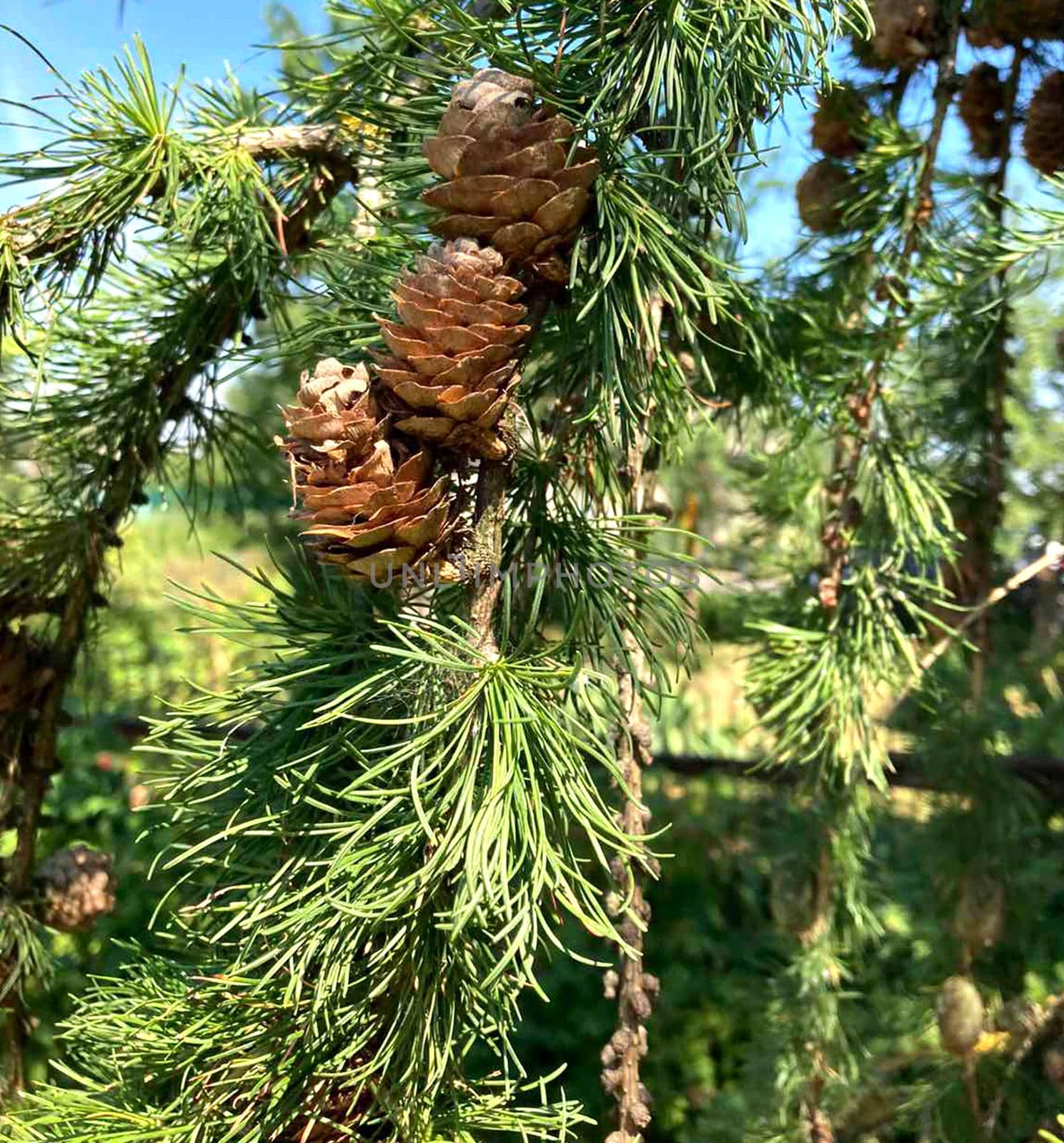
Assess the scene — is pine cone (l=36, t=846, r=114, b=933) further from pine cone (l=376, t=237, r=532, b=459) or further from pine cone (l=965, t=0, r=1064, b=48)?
pine cone (l=965, t=0, r=1064, b=48)

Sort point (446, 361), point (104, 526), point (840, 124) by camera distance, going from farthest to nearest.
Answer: point (840, 124) → point (104, 526) → point (446, 361)

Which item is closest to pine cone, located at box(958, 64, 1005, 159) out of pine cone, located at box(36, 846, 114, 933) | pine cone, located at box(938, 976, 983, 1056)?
pine cone, located at box(938, 976, 983, 1056)

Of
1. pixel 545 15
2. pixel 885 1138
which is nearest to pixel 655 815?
pixel 885 1138

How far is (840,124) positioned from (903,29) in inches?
2.4

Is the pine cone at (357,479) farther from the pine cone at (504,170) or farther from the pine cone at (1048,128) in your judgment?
the pine cone at (1048,128)

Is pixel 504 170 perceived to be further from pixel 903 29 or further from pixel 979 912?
pixel 979 912

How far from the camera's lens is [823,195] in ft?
2.02

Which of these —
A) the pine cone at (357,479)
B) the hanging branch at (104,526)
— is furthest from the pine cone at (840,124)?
the pine cone at (357,479)

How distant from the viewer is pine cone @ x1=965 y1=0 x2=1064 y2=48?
59 centimetres

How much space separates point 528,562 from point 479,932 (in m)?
0.12

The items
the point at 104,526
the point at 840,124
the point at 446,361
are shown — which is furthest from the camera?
the point at 840,124

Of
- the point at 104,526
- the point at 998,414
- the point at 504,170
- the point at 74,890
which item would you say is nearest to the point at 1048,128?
the point at 998,414

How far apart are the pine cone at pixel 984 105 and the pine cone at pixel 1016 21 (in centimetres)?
2

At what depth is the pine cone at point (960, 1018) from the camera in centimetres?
63
